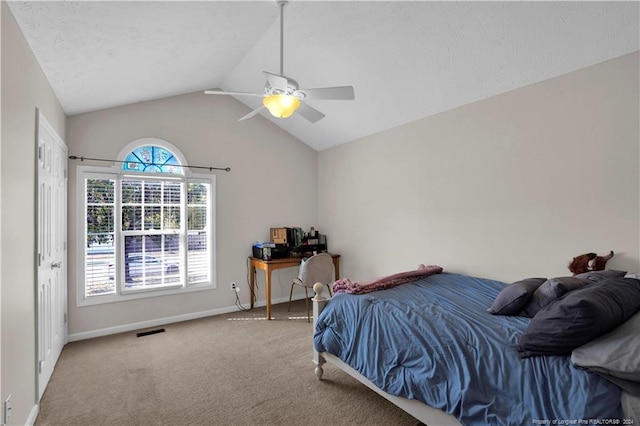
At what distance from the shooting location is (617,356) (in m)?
1.31

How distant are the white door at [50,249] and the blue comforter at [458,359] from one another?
6.82ft

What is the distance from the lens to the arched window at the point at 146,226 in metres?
3.61

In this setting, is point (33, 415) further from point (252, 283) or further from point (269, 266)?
point (252, 283)

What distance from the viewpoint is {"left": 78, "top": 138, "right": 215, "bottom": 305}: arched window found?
11.8 ft

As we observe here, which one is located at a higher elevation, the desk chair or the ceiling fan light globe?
the ceiling fan light globe

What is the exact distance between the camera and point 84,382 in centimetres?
262

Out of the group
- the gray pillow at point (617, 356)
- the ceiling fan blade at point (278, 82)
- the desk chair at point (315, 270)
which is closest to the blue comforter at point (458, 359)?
the gray pillow at point (617, 356)

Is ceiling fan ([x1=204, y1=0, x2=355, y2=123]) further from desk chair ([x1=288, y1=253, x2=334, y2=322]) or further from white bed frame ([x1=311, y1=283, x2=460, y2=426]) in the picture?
desk chair ([x1=288, y1=253, x2=334, y2=322])

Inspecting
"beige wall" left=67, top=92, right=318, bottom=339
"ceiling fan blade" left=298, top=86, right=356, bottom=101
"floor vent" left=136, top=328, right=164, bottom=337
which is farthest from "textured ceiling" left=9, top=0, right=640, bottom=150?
"floor vent" left=136, top=328, right=164, bottom=337

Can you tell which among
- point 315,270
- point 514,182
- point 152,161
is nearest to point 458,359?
point 514,182

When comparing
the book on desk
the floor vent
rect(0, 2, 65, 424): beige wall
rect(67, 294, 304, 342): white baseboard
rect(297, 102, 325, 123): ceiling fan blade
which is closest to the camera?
rect(0, 2, 65, 424): beige wall

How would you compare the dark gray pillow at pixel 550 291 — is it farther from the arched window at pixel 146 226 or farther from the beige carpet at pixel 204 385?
the arched window at pixel 146 226

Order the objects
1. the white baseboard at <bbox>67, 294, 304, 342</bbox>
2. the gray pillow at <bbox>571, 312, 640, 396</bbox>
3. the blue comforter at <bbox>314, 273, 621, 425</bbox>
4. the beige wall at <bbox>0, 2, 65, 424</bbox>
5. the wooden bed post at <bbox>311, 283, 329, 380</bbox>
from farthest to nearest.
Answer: the white baseboard at <bbox>67, 294, 304, 342</bbox>
the wooden bed post at <bbox>311, 283, 329, 380</bbox>
the beige wall at <bbox>0, 2, 65, 424</bbox>
the blue comforter at <bbox>314, 273, 621, 425</bbox>
the gray pillow at <bbox>571, 312, 640, 396</bbox>

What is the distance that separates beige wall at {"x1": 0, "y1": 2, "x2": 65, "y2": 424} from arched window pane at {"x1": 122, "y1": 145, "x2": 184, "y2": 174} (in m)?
1.53
